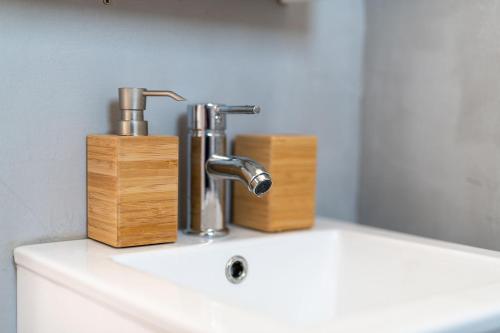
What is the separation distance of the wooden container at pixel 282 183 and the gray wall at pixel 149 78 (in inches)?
4.0

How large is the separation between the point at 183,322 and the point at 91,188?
1.30 feet

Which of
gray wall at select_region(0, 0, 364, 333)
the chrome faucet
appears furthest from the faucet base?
gray wall at select_region(0, 0, 364, 333)

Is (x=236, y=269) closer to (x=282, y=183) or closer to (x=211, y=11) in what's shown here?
(x=282, y=183)

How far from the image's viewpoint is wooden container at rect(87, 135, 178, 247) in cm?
85

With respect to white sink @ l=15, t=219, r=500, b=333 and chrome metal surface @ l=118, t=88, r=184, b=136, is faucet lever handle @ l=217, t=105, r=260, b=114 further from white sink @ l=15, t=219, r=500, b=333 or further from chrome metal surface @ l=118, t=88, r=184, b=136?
white sink @ l=15, t=219, r=500, b=333

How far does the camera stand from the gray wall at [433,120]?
1.01 m

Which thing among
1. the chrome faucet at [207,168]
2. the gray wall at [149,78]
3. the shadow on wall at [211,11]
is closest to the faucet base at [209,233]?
the chrome faucet at [207,168]

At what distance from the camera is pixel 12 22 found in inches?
33.8

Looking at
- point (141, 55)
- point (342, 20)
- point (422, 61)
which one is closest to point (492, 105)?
point (422, 61)

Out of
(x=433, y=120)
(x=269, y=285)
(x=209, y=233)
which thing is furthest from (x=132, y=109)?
(x=433, y=120)

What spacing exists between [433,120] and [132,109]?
51cm

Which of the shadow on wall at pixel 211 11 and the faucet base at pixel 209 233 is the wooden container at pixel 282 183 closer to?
the faucet base at pixel 209 233

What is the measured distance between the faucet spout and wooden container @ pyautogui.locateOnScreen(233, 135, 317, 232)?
91 millimetres

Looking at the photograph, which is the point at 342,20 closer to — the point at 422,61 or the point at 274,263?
the point at 422,61
